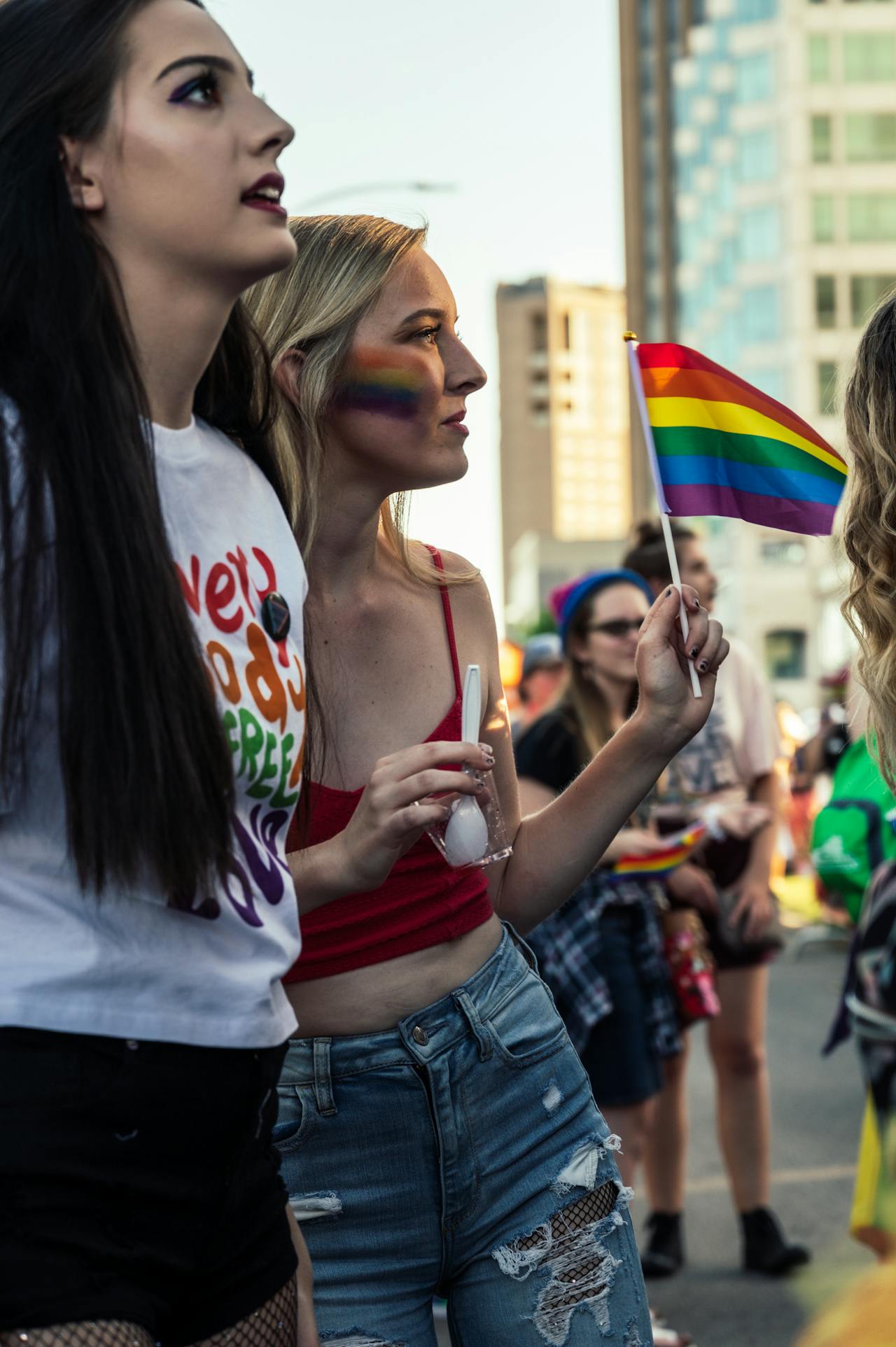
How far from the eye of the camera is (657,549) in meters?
6.25

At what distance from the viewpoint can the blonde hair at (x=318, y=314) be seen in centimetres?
249

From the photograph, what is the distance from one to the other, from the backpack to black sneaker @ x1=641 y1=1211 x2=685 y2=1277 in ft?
6.71

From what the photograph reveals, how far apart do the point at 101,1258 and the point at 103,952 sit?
276mm

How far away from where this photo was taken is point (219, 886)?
171 centimetres

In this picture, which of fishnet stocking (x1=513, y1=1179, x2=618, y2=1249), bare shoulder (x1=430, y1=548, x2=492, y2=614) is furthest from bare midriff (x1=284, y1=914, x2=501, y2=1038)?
bare shoulder (x1=430, y1=548, x2=492, y2=614)

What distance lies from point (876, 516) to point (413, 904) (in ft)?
3.25

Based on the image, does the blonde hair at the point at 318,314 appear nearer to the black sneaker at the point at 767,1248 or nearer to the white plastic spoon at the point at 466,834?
the white plastic spoon at the point at 466,834

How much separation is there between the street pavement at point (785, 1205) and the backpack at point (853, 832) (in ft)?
5.46

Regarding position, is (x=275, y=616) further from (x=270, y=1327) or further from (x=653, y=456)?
(x=653, y=456)

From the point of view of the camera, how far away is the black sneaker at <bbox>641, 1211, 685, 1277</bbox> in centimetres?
571

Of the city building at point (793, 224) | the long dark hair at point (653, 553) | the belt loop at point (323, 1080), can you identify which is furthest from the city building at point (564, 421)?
the belt loop at point (323, 1080)

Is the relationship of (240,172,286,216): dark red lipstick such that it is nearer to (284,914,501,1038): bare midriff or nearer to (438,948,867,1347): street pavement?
(284,914,501,1038): bare midriff

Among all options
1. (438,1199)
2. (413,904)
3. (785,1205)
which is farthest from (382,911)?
(785,1205)

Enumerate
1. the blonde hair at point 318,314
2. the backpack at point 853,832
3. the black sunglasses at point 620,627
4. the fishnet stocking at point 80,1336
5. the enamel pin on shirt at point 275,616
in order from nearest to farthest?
the fishnet stocking at point 80,1336, the enamel pin on shirt at point 275,616, the blonde hair at point 318,314, the backpack at point 853,832, the black sunglasses at point 620,627
